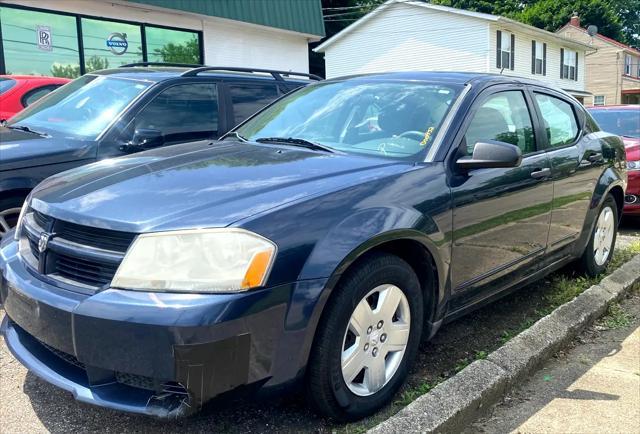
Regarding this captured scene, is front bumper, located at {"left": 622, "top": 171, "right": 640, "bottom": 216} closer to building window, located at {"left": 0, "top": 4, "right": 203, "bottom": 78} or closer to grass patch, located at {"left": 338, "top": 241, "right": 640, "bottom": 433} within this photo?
grass patch, located at {"left": 338, "top": 241, "right": 640, "bottom": 433}

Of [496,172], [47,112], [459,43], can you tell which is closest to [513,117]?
[496,172]

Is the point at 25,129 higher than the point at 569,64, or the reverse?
the point at 569,64

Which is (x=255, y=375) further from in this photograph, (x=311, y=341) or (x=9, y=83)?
(x=9, y=83)

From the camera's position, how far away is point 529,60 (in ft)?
97.1

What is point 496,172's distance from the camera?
3383 mm

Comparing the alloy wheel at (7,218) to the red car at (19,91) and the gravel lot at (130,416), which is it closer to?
the gravel lot at (130,416)

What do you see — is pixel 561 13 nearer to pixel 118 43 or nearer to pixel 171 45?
pixel 171 45

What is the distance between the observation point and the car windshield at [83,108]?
4.72 m

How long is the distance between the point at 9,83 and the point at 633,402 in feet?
23.4

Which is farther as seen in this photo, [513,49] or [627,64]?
[627,64]

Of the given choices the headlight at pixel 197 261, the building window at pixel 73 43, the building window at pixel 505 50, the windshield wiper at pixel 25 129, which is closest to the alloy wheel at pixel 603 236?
the headlight at pixel 197 261

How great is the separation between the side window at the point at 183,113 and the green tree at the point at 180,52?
11.1 m

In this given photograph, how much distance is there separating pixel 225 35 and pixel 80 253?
1583cm

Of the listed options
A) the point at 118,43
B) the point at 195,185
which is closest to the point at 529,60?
the point at 118,43
